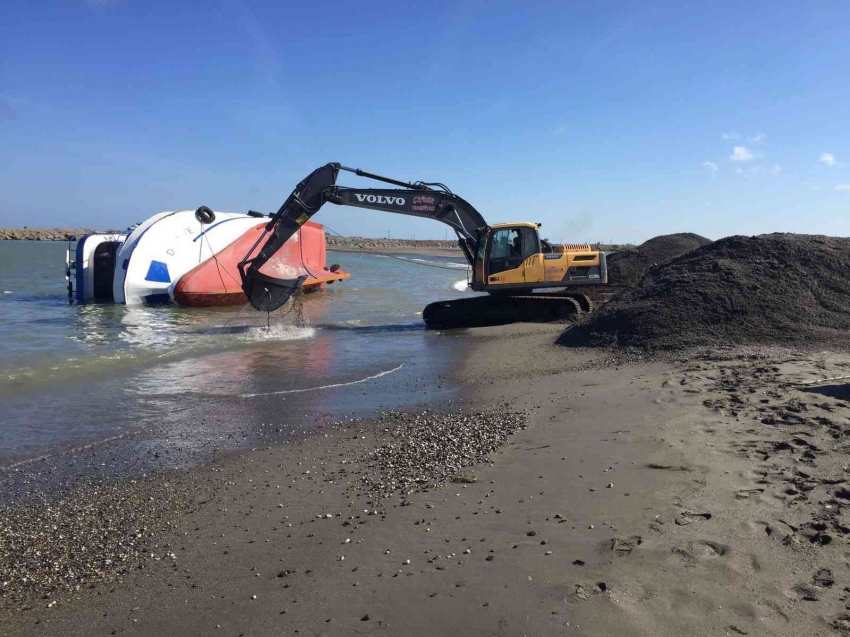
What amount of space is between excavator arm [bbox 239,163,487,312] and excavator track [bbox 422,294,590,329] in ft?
3.90

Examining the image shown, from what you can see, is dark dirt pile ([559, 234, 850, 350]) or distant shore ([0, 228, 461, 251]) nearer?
dark dirt pile ([559, 234, 850, 350])

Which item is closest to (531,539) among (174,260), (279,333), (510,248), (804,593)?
(804,593)

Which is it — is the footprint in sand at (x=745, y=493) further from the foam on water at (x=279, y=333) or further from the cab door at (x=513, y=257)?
the cab door at (x=513, y=257)

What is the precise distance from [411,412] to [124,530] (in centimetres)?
376

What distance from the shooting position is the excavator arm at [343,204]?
15.2 meters

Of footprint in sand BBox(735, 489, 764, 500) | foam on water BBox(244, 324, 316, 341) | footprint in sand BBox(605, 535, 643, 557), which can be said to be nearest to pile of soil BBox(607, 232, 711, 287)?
foam on water BBox(244, 324, 316, 341)

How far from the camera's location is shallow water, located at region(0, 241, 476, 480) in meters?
7.10

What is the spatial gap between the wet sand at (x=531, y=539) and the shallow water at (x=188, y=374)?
59.8 inches

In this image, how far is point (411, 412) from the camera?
7.73 meters

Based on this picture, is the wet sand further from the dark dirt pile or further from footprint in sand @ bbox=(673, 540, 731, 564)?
the dark dirt pile

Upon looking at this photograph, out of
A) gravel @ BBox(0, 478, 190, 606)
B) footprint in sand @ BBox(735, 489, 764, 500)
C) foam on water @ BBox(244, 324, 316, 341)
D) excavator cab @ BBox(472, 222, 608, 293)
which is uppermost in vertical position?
excavator cab @ BBox(472, 222, 608, 293)

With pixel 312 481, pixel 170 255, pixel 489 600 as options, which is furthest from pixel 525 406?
pixel 170 255

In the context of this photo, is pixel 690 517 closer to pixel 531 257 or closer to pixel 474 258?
pixel 531 257

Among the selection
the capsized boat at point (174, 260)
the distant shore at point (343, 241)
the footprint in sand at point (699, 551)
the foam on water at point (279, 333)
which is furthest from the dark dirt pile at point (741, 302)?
the distant shore at point (343, 241)
